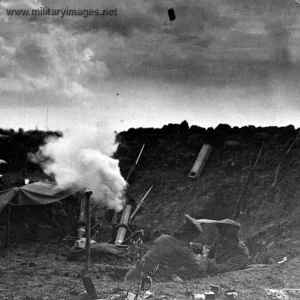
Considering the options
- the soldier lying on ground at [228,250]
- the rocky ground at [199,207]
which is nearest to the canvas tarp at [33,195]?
the rocky ground at [199,207]

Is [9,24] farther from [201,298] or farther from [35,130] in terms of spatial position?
[35,130]

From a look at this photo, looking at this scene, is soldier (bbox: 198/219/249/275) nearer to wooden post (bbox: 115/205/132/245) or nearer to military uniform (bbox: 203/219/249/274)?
military uniform (bbox: 203/219/249/274)

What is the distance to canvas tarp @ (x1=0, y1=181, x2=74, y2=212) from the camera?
1369 centimetres

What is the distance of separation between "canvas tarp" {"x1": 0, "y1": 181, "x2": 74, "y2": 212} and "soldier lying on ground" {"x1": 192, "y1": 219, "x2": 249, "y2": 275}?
623cm

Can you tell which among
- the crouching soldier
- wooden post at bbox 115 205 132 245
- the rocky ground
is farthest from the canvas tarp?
the crouching soldier

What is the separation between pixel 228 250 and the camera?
403 inches

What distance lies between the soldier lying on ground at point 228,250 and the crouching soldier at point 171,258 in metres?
0.62

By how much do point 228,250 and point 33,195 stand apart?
275 inches

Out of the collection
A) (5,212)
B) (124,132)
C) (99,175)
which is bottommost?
(5,212)

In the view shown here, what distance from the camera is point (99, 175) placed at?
602 inches

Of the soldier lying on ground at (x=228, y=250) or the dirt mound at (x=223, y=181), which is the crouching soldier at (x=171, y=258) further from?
the dirt mound at (x=223, y=181)

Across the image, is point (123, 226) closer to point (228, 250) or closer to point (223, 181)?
point (223, 181)

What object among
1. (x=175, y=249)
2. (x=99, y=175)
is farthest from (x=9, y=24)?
→ (x=175, y=249)

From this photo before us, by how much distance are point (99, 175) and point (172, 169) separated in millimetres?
4155
